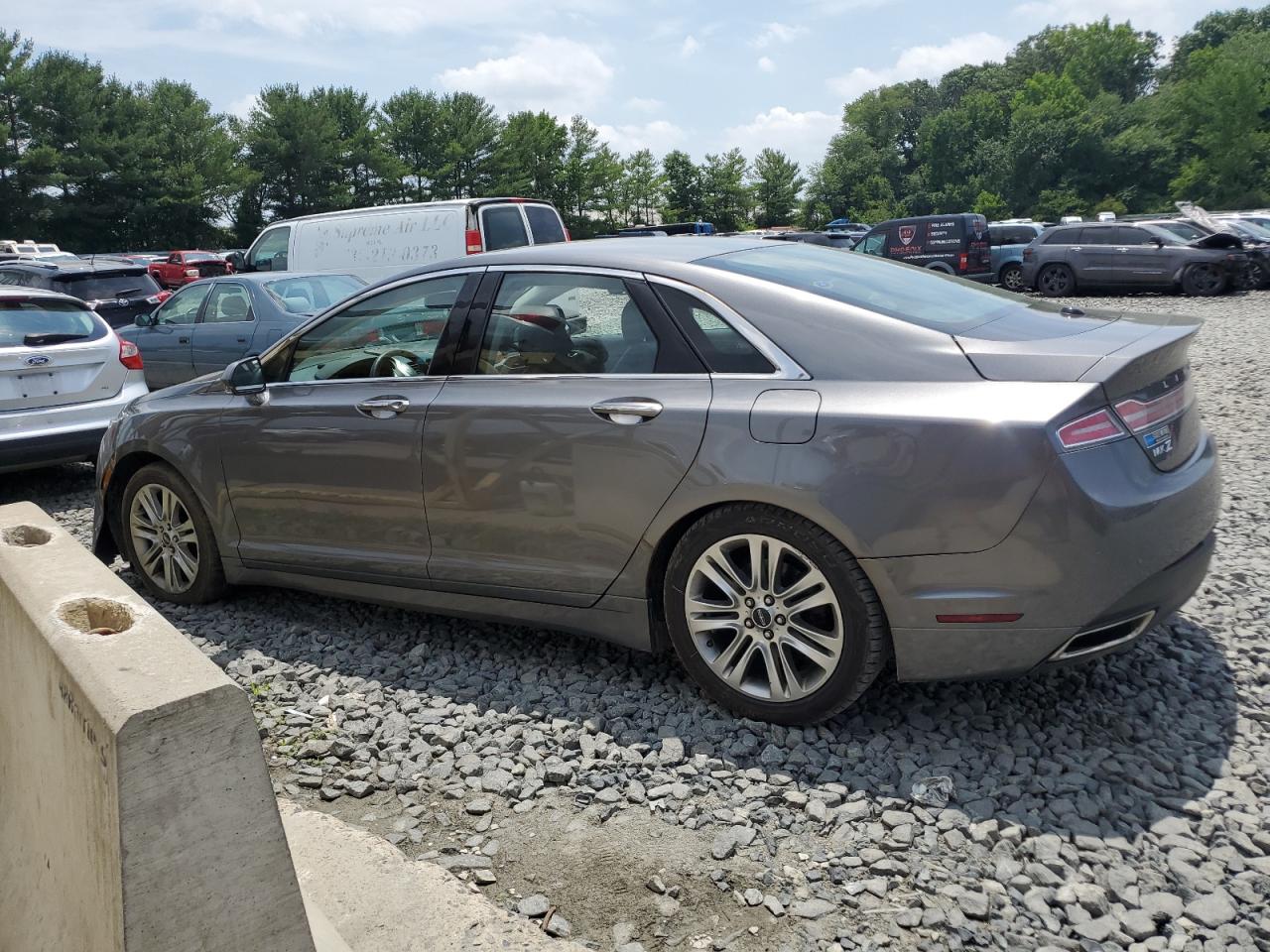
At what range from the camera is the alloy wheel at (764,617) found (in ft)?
11.1

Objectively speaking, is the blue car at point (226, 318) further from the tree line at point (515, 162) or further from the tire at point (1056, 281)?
the tree line at point (515, 162)

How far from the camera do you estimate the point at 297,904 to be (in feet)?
6.63

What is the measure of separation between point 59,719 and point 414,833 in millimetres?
1294

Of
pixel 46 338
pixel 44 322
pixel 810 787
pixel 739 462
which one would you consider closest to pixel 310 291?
pixel 44 322

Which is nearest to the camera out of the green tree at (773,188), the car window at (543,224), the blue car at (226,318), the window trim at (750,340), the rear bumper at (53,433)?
the window trim at (750,340)

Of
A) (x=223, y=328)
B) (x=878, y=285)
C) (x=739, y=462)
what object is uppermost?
(x=878, y=285)

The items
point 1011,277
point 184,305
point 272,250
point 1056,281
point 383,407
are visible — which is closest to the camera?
point 383,407

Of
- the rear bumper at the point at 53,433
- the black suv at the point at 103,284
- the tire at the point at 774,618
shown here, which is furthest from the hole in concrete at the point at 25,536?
the black suv at the point at 103,284

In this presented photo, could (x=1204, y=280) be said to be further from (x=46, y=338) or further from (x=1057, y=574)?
(x=1057, y=574)

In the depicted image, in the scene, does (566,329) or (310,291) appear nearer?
(566,329)

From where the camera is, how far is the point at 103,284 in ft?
44.9

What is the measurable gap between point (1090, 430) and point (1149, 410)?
1.07ft

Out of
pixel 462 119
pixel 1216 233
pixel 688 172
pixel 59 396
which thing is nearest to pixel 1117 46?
pixel 688 172

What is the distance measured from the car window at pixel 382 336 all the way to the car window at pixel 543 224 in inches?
372
